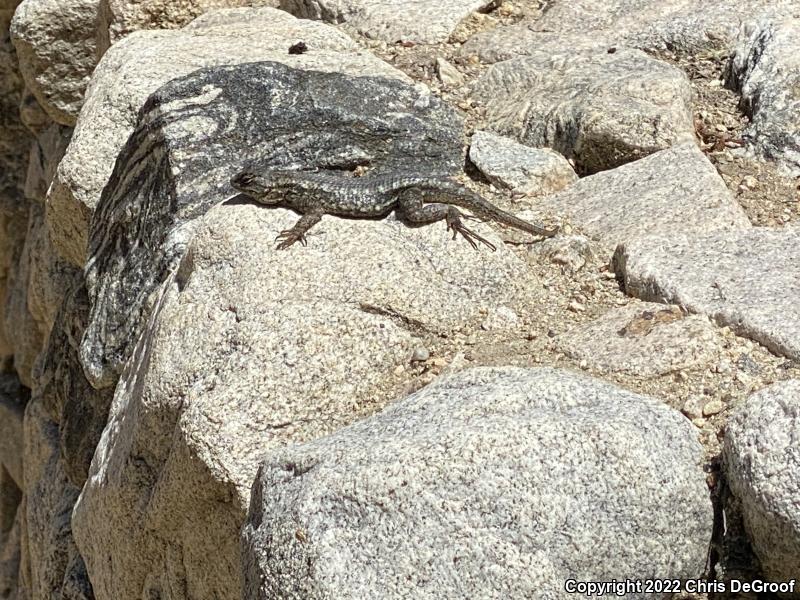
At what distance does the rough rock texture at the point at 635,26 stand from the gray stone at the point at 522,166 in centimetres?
138

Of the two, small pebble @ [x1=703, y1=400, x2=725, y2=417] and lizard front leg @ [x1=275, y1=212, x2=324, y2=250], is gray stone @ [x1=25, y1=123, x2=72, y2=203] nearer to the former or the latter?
lizard front leg @ [x1=275, y1=212, x2=324, y2=250]

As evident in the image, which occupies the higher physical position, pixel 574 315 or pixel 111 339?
pixel 574 315

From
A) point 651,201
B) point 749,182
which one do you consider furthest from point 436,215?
point 749,182

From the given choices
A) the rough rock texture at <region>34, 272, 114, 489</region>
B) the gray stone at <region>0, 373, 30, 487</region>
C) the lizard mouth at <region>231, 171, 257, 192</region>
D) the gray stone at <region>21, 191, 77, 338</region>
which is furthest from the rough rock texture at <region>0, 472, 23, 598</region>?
the lizard mouth at <region>231, 171, 257, 192</region>

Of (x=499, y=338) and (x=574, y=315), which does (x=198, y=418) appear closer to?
(x=499, y=338)

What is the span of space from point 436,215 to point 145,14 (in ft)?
12.2

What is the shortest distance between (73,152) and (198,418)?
2918mm

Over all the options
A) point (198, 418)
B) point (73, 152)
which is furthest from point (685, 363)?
point (73, 152)

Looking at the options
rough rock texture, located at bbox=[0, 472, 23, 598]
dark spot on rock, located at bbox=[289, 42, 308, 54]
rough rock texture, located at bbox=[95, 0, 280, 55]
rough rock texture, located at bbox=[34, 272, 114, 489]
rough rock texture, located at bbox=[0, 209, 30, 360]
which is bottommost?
rough rock texture, located at bbox=[0, 472, 23, 598]

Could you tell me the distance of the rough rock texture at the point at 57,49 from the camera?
8.97 metres

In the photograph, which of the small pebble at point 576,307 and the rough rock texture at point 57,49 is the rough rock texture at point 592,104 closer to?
the small pebble at point 576,307

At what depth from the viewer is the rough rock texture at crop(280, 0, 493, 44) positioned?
8109mm

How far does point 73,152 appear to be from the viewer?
6.97m

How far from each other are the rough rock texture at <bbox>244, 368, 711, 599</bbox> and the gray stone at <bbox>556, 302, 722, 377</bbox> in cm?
65
